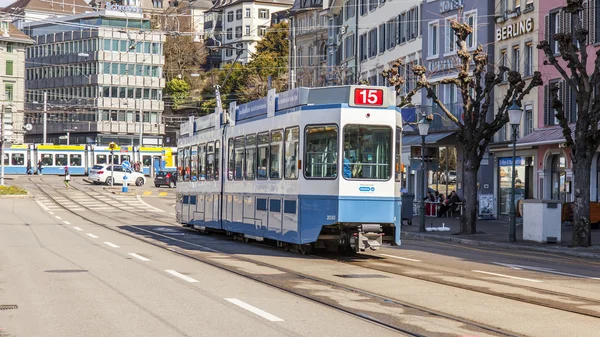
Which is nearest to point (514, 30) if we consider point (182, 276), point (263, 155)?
point (263, 155)

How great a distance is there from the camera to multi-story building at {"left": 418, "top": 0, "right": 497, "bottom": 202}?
50969 millimetres

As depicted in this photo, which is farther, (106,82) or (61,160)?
(106,82)

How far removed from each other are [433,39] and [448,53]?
2.47m

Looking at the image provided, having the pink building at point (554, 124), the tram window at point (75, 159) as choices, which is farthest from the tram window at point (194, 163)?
the tram window at point (75, 159)

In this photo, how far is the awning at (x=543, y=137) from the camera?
41875 millimetres

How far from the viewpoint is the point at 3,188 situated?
6284cm

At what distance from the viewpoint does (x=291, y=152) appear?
71.2 ft

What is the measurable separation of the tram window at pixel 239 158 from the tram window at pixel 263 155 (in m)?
1.57

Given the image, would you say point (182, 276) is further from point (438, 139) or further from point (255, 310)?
point (438, 139)

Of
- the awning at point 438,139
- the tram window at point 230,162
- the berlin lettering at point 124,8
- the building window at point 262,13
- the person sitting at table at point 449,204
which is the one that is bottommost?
the person sitting at table at point 449,204

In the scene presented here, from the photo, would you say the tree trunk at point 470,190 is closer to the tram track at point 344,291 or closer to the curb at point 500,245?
the curb at point 500,245

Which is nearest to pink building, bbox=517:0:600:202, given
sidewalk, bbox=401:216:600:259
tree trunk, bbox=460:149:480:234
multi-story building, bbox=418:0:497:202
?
sidewalk, bbox=401:216:600:259

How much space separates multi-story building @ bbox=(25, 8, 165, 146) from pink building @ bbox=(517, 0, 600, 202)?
82.3 meters

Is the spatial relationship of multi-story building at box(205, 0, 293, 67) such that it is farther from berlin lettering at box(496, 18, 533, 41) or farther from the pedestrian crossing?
berlin lettering at box(496, 18, 533, 41)
